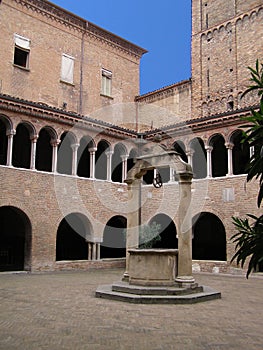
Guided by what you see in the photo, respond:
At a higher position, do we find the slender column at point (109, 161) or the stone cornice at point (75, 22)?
the stone cornice at point (75, 22)

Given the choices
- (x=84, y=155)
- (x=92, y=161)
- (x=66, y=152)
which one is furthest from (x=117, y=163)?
(x=66, y=152)

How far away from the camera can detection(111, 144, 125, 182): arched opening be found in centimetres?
2141

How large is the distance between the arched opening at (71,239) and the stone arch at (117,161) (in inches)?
129

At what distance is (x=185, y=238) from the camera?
10789 millimetres

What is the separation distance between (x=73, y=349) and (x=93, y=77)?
21580mm

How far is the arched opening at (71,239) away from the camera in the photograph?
2067cm

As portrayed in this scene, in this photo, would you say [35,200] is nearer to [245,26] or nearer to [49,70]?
[49,70]

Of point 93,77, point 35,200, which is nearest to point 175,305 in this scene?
point 35,200

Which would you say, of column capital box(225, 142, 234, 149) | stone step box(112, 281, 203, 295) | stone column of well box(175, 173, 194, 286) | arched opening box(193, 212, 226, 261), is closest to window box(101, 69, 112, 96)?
arched opening box(193, 212, 226, 261)

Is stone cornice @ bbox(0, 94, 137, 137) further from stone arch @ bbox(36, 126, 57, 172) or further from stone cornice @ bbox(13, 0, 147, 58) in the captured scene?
stone cornice @ bbox(13, 0, 147, 58)

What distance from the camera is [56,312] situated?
828 centimetres


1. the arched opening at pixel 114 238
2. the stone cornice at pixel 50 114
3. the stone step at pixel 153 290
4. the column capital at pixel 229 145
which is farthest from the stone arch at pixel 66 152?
the stone step at pixel 153 290

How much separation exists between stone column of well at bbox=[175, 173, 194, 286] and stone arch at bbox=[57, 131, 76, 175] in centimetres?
913

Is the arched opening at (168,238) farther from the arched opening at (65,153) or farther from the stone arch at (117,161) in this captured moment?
the arched opening at (65,153)
